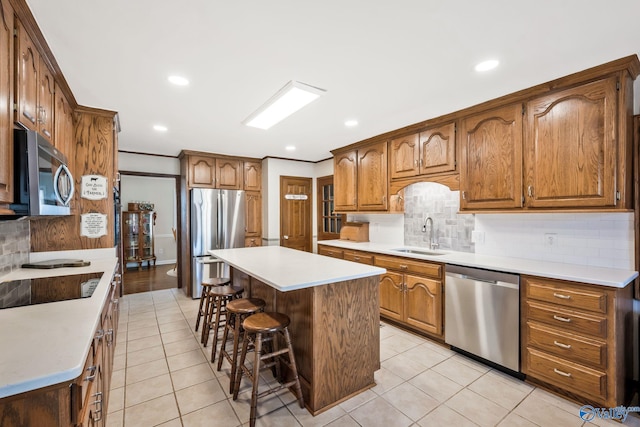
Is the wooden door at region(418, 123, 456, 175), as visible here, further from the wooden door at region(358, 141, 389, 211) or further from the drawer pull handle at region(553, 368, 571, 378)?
the drawer pull handle at region(553, 368, 571, 378)

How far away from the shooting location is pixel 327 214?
17.8 feet

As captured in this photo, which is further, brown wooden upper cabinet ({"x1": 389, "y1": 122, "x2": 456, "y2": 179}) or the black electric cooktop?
brown wooden upper cabinet ({"x1": 389, "y1": 122, "x2": 456, "y2": 179})

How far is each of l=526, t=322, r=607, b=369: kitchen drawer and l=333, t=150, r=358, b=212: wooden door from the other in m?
2.54

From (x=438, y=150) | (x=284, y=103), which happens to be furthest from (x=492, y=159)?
(x=284, y=103)

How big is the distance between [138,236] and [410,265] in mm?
6613

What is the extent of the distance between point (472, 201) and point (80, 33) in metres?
3.22

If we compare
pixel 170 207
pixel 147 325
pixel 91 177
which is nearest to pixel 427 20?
pixel 91 177

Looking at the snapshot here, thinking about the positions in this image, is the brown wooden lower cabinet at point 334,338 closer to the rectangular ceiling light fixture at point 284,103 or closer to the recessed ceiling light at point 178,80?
the rectangular ceiling light fixture at point 284,103

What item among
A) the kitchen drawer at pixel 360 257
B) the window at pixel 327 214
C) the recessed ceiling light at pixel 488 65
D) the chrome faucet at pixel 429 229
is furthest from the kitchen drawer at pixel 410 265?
the window at pixel 327 214

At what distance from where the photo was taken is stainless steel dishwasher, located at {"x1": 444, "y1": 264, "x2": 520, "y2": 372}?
89.5 inches

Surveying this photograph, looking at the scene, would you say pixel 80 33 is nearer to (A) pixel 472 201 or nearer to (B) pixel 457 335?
(A) pixel 472 201

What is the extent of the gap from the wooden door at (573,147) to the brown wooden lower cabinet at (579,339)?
658mm

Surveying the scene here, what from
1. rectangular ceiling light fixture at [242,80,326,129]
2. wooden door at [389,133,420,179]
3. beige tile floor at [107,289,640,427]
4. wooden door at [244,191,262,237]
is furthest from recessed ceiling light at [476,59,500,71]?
wooden door at [244,191,262,237]

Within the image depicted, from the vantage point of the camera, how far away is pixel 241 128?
3.41 metres
